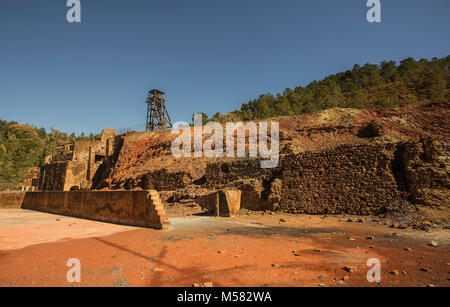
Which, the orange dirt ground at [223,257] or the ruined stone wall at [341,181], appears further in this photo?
the ruined stone wall at [341,181]

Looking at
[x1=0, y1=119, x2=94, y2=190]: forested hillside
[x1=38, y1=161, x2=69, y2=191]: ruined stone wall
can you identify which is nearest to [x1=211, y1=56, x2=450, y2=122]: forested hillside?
[x1=38, y1=161, x2=69, y2=191]: ruined stone wall

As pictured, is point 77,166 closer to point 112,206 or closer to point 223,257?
point 112,206

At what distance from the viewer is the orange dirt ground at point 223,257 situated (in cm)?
346

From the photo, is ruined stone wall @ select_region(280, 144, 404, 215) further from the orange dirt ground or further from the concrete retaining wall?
the concrete retaining wall

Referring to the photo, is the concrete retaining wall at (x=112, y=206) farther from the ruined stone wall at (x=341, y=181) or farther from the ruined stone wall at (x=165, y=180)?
the ruined stone wall at (x=165, y=180)

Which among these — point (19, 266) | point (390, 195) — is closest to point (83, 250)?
point (19, 266)

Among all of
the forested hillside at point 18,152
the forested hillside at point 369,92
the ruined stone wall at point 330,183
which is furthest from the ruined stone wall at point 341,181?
the forested hillside at point 18,152

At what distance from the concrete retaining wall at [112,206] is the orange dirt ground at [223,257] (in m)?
0.81

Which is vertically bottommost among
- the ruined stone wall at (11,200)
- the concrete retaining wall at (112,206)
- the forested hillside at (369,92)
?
the ruined stone wall at (11,200)

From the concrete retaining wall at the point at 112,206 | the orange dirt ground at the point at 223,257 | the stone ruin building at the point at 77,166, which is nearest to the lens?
the orange dirt ground at the point at 223,257

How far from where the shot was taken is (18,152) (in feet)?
190

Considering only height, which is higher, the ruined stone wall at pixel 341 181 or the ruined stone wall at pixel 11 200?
the ruined stone wall at pixel 341 181
